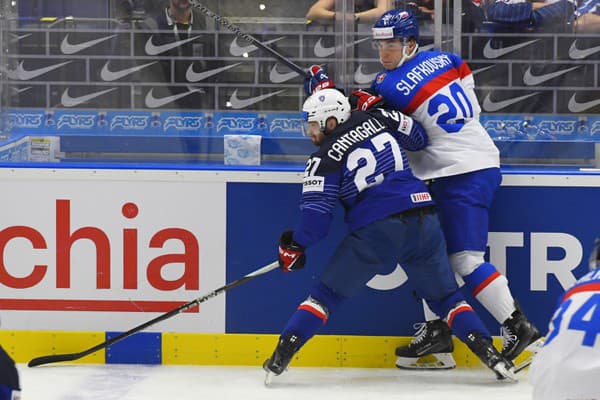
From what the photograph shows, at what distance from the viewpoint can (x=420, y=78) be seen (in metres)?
4.98

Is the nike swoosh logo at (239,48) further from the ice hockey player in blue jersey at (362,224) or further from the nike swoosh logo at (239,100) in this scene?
the ice hockey player in blue jersey at (362,224)

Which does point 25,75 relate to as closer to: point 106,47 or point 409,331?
point 106,47

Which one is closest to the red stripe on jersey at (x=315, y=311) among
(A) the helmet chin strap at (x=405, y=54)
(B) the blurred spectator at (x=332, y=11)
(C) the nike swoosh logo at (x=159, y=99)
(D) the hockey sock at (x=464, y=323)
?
(D) the hockey sock at (x=464, y=323)

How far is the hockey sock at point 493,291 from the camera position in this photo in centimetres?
487

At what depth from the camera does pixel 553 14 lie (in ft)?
18.0

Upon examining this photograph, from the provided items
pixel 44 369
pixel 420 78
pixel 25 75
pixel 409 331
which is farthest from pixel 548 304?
pixel 25 75

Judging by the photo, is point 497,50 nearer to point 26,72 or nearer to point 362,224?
point 362,224

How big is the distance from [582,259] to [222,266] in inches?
54.2

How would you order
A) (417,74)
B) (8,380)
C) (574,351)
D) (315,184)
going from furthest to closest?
1. (417,74)
2. (315,184)
3. (8,380)
4. (574,351)

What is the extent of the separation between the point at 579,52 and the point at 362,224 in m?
1.34

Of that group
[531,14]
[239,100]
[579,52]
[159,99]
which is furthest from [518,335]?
[159,99]

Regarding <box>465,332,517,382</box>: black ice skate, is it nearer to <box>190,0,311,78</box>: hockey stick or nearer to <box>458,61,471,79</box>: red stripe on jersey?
<box>458,61,471,79</box>: red stripe on jersey

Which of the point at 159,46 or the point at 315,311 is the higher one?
the point at 159,46

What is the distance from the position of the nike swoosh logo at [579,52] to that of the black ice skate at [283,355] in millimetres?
1697
